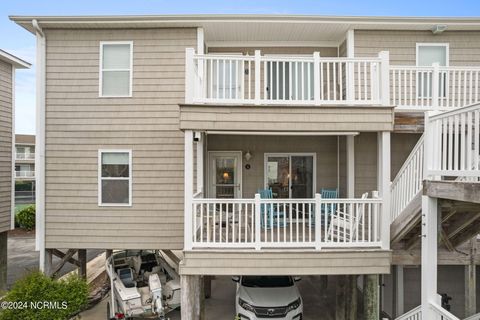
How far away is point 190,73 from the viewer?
682 centimetres

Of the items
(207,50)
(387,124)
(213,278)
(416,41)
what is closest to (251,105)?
(387,124)

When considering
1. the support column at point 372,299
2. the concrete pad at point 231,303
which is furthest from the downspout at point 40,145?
the support column at point 372,299

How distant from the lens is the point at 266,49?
9.70 m

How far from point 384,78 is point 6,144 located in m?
11.7

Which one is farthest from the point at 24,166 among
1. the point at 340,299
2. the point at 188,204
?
the point at 340,299

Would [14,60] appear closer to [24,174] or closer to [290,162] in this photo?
[290,162]

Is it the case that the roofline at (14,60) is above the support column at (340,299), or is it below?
above

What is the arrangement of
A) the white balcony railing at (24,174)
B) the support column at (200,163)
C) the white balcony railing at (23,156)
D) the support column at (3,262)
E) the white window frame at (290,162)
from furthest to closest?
1. the white balcony railing at (23,156)
2. the white balcony railing at (24,174)
3. the support column at (3,262)
4. the white window frame at (290,162)
5. the support column at (200,163)

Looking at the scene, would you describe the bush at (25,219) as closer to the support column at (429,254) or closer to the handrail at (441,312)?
the support column at (429,254)

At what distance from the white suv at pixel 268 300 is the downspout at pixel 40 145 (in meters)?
5.11

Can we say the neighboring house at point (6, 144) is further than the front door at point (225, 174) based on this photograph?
Yes

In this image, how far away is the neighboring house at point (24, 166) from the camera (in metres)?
36.4

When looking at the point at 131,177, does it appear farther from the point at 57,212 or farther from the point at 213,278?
the point at 213,278

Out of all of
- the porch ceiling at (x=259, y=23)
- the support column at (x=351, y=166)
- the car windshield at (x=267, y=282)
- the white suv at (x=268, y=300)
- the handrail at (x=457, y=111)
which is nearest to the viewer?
the handrail at (x=457, y=111)
